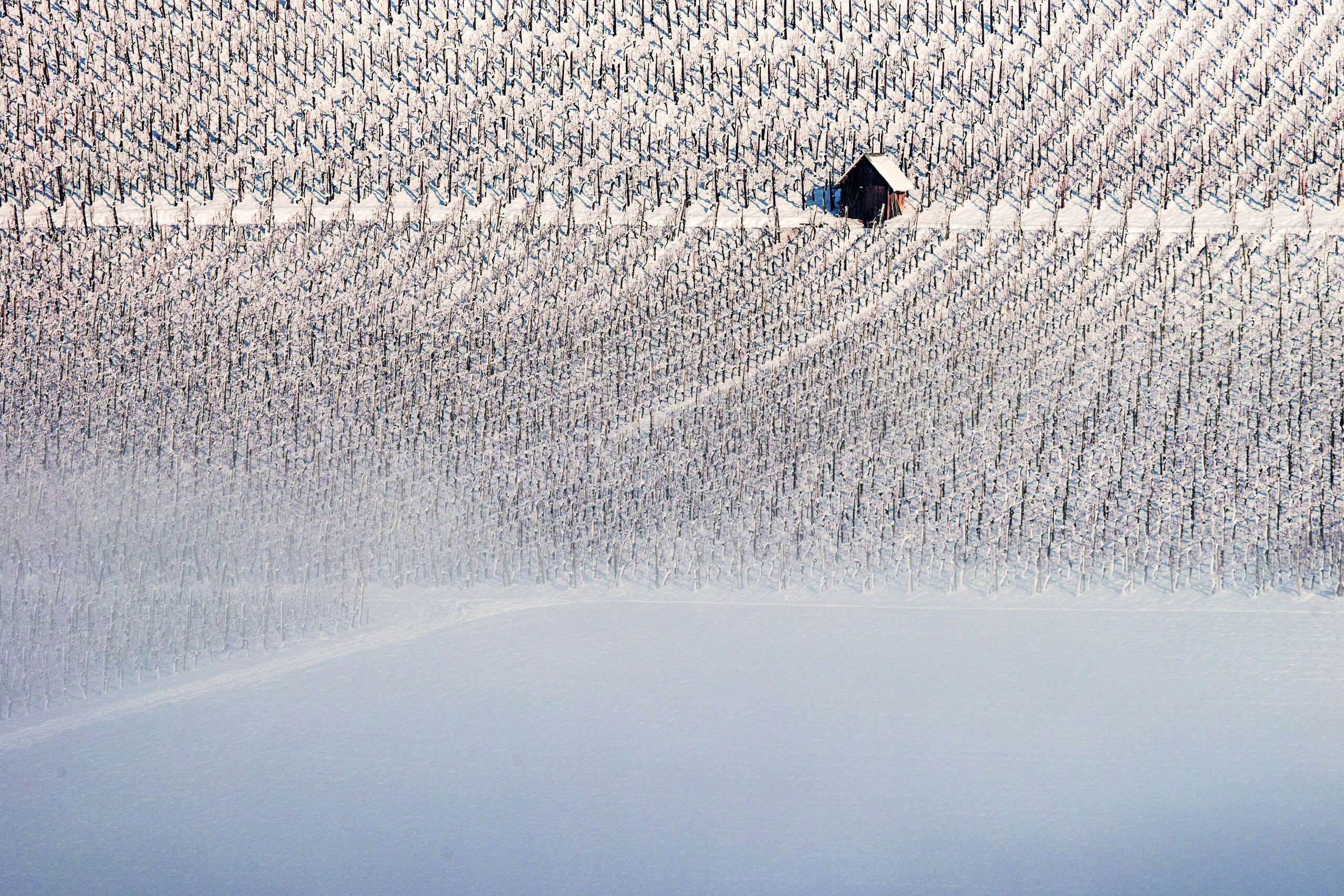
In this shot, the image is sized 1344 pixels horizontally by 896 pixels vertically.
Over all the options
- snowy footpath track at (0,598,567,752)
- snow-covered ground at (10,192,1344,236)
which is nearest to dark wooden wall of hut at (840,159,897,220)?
snow-covered ground at (10,192,1344,236)

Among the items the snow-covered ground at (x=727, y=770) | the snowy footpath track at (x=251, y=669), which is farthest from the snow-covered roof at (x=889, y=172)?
the snowy footpath track at (x=251, y=669)

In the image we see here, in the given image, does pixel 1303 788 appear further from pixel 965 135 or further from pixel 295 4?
pixel 295 4

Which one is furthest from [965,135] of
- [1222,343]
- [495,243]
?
[495,243]

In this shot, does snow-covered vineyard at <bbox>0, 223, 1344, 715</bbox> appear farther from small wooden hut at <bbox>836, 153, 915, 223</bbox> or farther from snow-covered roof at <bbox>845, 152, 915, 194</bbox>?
snow-covered roof at <bbox>845, 152, 915, 194</bbox>

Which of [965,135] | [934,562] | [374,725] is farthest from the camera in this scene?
[965,135]

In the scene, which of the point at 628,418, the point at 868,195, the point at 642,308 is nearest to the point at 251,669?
the point at 628,418

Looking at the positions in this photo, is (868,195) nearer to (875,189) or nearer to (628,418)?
(875,189)
